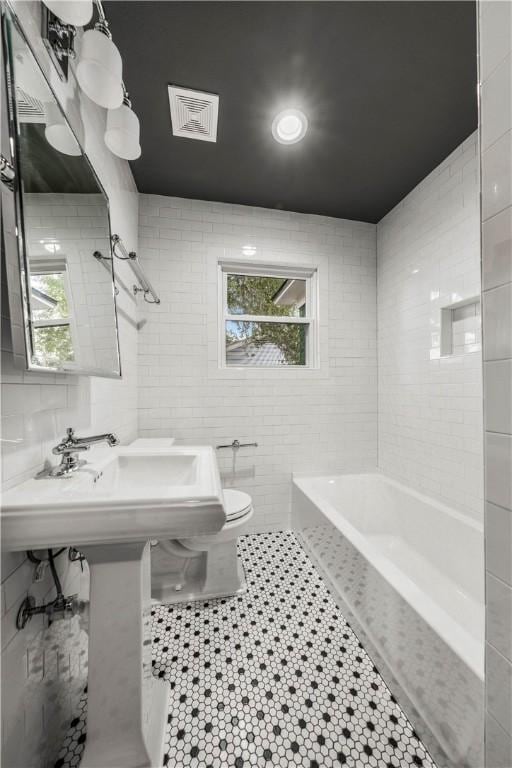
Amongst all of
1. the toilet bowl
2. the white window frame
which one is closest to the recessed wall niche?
the toilet bowl

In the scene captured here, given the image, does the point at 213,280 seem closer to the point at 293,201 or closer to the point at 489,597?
the point at 293,201

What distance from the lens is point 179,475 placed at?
4.23 ft

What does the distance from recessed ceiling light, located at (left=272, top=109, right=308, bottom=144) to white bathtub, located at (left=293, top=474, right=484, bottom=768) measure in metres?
2.24

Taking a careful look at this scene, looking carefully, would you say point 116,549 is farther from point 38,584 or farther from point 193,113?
point 193,113

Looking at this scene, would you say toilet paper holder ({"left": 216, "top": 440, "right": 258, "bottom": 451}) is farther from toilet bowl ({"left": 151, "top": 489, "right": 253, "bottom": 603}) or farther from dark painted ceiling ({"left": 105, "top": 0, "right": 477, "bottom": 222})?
dark painted ceiling ({"left": 105, "top": 0, "right": 477, "bottom": 222})

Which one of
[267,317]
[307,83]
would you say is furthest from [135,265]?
[307,83]

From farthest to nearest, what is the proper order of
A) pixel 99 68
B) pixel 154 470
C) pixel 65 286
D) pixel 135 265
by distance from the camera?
1. pixel 135 265
2. pixel 154 470
3. pixel 65 286
4. pixel 99 68

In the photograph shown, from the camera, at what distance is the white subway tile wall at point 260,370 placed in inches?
88.2

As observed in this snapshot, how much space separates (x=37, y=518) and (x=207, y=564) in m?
1.28

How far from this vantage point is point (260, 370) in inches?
94.4

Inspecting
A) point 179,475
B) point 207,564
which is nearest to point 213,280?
point 179,475

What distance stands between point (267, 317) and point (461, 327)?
1386 mm

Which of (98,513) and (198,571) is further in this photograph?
(198,571)

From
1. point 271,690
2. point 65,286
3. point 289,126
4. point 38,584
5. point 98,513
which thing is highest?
point 289,126
